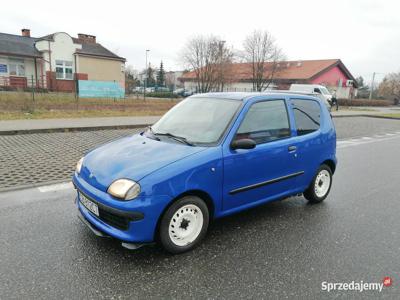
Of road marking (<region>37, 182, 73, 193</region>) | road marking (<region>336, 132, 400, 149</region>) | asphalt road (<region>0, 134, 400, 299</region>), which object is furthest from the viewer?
road marking (<region>336, 132, 400, 149</region>)

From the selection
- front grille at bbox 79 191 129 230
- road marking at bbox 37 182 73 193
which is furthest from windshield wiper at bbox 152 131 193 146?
road marking at bbox 37 182 73 193

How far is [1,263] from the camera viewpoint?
3096 mm

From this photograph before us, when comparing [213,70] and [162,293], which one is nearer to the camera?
[162,293]

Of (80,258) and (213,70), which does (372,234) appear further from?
(213,70)

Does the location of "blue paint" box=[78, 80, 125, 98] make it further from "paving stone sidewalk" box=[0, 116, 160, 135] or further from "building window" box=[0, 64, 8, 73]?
"building window" box=[0, 64, 8, 73]

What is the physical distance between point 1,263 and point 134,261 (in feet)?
4.26

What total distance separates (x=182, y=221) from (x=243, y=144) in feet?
3.53

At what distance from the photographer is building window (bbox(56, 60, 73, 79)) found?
3092 cm

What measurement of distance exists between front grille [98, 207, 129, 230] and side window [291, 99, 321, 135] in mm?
2705

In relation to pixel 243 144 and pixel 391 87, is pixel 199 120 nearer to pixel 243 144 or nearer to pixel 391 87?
pixel 243 144

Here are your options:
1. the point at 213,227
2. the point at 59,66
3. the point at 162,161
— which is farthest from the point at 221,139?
the point at 59,66

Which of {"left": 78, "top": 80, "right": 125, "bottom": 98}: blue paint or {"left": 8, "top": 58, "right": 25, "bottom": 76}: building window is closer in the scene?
{"left": 78, "top": 80, "right": 125, "bottom": 98}: blue paint

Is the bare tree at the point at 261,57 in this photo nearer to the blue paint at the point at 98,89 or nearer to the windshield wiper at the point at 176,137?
the blue paint at the point at 98,89

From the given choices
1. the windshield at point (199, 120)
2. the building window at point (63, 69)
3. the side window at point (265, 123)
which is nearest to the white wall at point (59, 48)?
the building window at point (63, 69)
